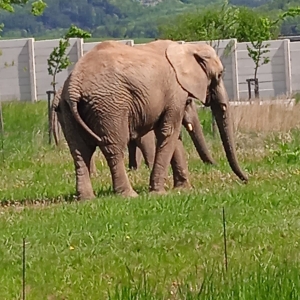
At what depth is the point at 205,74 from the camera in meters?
13.0

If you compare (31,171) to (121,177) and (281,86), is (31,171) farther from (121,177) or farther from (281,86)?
(281,86)

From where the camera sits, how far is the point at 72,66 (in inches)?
1389

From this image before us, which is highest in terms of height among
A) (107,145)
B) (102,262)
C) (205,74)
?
(205,74)

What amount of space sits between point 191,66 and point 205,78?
1.01ft

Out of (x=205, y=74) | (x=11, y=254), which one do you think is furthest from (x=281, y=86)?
(x=11, y=254)

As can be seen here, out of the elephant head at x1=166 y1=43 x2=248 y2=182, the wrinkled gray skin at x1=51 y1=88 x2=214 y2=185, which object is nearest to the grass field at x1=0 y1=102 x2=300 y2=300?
the wrinkled gray skin at x1=51 y1=88 x2=214 y2=185

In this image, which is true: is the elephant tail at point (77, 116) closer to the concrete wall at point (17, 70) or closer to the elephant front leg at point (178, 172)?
the elephant front leg at point (178, 172)

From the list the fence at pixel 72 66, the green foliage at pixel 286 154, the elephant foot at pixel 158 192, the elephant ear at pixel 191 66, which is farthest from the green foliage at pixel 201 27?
the elephant foot at pixel 158 192

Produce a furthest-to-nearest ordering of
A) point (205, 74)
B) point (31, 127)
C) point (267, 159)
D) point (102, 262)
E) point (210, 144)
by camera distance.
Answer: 1. point (31, 127)
2. point (210, 144)
3. point (267, 159)
4. point (205, 74)
5. point (102, 262)

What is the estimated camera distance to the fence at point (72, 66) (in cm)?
3525

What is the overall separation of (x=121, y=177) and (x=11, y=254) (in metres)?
3.38

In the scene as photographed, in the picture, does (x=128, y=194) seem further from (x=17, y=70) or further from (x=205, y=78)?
(x=17, y=70)

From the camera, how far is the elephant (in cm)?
1159

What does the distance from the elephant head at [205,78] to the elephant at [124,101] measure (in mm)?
15
